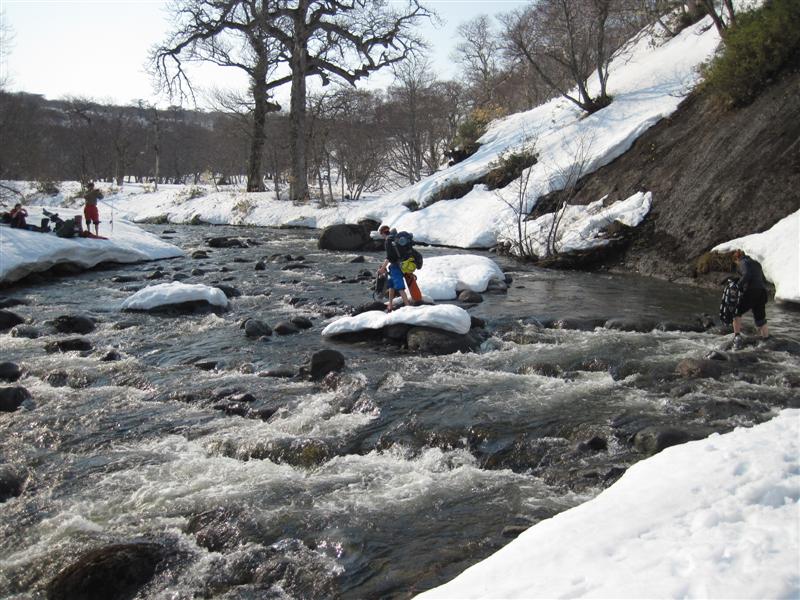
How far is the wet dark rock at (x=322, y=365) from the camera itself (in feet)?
25.5

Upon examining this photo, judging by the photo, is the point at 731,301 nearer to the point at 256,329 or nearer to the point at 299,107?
the point at 256,329

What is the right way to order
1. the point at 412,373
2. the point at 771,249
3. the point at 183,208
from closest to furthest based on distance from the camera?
the point at 412,373, the point at 771,249, the point at 183,208

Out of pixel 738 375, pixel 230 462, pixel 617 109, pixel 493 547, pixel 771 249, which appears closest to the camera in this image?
pixel 493 547

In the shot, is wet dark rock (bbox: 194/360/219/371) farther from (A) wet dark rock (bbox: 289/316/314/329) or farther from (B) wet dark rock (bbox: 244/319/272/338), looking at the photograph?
(A) wet dark rock (bbox: 289/316/314/329)

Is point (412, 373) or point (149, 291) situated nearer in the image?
point (412, 373)

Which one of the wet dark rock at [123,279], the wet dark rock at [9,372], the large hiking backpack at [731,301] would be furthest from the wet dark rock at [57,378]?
the large hiking backpack at [731,301]

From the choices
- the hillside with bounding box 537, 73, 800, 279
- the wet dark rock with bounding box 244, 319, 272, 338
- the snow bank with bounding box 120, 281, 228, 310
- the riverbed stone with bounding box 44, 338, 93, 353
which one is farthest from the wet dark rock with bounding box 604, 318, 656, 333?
the riverbed stone with bounding box 44, 338, 93, 353

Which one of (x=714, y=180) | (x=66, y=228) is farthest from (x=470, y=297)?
(x=66, y=228)

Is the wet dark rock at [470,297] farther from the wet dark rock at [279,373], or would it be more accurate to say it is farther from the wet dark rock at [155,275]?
the wet dark rock at [155,275]

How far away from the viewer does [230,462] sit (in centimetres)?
543

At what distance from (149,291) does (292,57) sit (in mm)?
21133

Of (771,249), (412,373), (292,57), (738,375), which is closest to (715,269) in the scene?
(771,249)

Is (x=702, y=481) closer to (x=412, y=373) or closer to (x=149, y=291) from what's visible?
(x=412, y=373)

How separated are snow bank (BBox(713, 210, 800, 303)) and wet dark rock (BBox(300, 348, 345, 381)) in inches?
308
